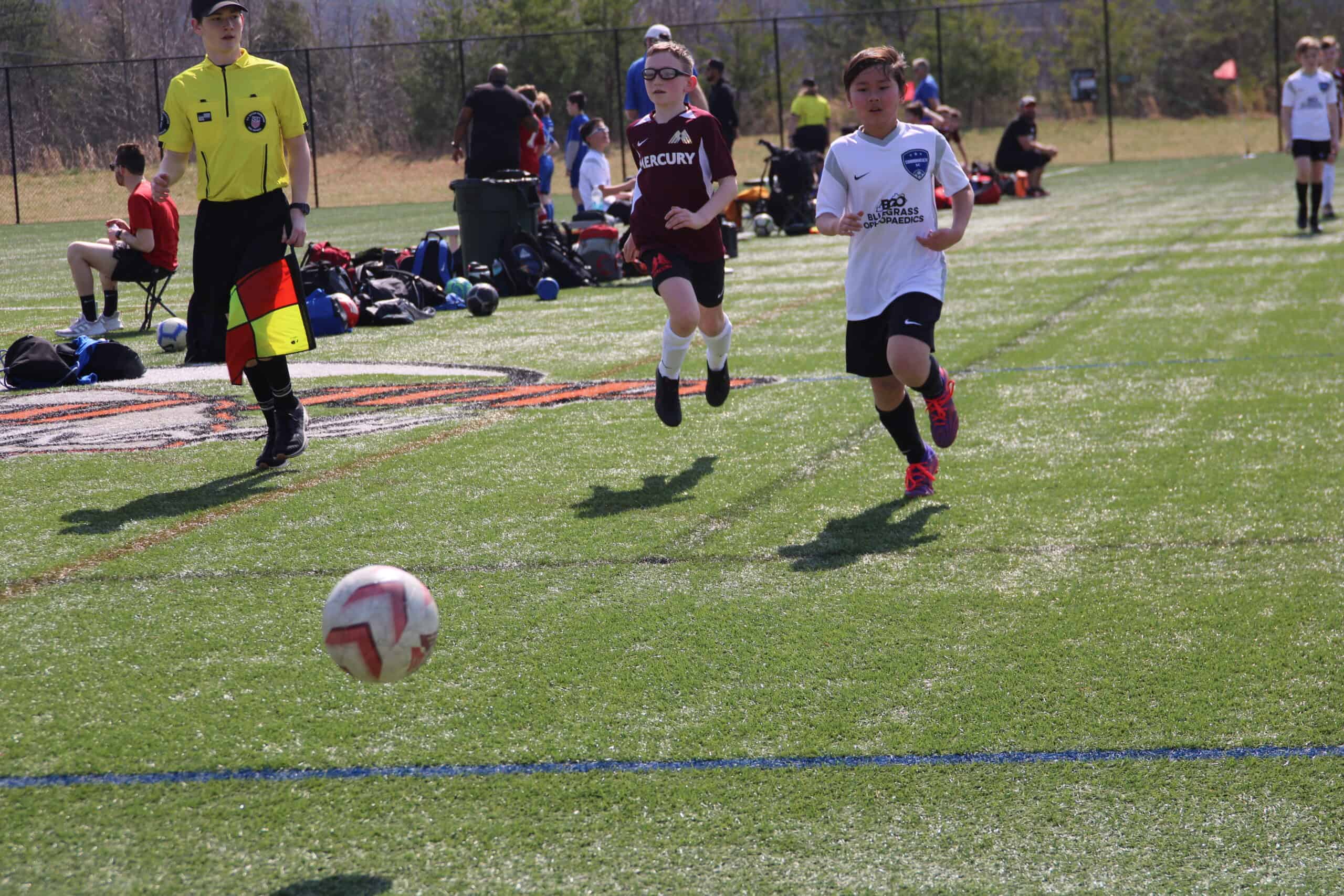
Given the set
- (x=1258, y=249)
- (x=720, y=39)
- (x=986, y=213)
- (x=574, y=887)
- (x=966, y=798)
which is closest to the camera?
(x=574, y=887)

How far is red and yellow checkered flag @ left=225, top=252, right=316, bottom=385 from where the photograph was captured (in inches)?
271

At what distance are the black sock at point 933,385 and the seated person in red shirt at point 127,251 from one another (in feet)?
25.2

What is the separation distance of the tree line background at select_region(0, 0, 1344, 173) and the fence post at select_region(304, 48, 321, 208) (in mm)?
140

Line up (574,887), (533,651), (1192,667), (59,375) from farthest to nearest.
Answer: (59,375) → (533,651) → (1192,667) → (574,887)

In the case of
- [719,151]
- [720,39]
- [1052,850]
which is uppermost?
[720,39]

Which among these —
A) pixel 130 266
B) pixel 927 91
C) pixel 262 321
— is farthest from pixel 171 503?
pixel 927 91

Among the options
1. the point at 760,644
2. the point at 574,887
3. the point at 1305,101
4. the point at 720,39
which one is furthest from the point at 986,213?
the point at 720,39

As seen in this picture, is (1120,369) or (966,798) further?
(1120,369)

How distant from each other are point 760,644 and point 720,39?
185 feet

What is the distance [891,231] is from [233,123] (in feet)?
9.94

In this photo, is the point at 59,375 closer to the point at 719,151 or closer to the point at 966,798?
the point at 719,151

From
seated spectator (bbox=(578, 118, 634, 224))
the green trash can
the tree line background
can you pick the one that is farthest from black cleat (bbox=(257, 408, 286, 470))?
the tree line background

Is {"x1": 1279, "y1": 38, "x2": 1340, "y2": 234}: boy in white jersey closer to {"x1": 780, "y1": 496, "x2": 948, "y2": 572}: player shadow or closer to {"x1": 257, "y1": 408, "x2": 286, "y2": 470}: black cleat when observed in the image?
{"x1": 780, "y1": 496, "x2": 948, "y2": 572}: player shadow

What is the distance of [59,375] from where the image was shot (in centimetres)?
980
